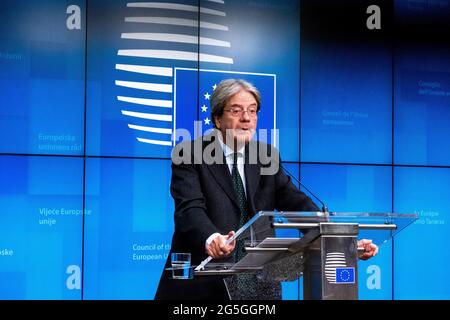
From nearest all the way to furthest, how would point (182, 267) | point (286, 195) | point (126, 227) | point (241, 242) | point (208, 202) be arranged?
→ 1. point (241, 242)
2. point (182, 267)
3. point (208, 202)
4. point (286, 195)
5. point (126, 227)

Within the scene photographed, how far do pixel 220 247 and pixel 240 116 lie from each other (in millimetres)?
1045

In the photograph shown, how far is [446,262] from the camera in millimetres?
5801

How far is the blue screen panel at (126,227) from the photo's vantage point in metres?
4.91

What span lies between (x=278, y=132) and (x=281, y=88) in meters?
0.34

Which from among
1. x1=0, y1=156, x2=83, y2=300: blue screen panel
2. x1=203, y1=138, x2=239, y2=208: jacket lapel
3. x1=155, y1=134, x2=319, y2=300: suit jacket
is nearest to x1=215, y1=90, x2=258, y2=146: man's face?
x1=155, y1=134, x2=319, y2=300: suit jacket

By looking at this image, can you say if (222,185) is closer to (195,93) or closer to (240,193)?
(240,193)

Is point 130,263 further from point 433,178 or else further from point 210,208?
point 433,178

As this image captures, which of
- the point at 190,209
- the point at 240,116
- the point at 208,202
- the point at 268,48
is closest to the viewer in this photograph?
the point at 190,209

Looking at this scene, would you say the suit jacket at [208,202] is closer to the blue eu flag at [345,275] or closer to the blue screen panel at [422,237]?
the blue eu flag at [345,275]

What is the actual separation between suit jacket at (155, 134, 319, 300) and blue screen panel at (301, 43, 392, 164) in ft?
7.52

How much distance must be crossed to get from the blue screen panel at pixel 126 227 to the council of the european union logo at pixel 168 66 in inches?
11.3

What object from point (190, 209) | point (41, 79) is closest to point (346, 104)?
point (41, 79)

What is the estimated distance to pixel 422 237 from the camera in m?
5.73

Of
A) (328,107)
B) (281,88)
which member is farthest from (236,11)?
(328,107)
